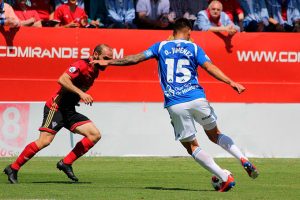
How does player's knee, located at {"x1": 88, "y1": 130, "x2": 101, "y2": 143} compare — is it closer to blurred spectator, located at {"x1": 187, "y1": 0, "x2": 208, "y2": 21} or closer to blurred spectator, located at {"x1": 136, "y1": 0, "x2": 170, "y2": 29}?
blurred spectator, located at {"x1": 136, "y1": 0, "x2": 170, "y2": 29}

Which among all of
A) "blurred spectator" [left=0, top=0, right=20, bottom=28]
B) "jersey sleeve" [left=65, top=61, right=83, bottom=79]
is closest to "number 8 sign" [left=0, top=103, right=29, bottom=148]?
"blurred spectator" [left=0, top=0, right=20, bottom=28]

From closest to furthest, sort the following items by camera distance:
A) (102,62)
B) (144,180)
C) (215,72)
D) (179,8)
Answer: (215,72), (102,62), (144,180), (179,8)

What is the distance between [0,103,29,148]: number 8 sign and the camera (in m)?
17.3

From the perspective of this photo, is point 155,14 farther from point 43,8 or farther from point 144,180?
point 144,180

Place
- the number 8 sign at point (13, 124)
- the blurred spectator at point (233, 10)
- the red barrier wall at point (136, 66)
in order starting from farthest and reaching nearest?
the blurred spectator at point (233, 10), the red barrier wall at point (136, 66), the number 8 sign at point (13, 124)

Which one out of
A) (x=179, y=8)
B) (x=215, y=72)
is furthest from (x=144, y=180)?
(x=179, y=8)

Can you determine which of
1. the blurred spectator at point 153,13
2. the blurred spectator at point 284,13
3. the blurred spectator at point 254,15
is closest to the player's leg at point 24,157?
the blurred spectator at point 153,13

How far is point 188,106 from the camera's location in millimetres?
11375

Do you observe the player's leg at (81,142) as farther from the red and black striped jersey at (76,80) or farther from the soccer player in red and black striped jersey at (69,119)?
the red and black striped jersey at (76,80)

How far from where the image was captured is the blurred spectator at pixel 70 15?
18.9 m

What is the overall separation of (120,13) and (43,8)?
1668 mm

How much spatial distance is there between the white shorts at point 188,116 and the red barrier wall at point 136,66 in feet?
24.2

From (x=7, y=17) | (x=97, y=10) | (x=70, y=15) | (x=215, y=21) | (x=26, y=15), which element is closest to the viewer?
(x=7, y=17)

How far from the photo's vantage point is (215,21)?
19500 millimetres
